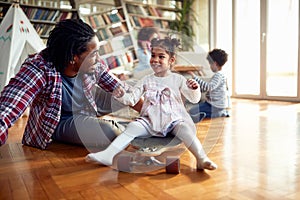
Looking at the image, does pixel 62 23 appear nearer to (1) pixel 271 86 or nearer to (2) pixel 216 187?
(2) pixel 216 187

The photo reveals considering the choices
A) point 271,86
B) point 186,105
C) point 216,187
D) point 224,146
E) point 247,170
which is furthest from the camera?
point 271,86

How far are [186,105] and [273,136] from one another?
679 millimetres

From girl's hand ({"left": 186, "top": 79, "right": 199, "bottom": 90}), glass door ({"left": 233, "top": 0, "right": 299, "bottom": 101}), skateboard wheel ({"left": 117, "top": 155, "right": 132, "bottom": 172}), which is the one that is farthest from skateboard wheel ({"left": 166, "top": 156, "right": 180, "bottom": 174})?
glass door ({"left": 233, "top": 0, "right": 299, "bottom": 101})

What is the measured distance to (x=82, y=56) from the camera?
1.21 m

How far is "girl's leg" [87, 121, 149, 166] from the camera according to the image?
42.0 inches

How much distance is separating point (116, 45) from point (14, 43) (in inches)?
75.6

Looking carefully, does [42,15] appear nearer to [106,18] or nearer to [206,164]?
[106,18]

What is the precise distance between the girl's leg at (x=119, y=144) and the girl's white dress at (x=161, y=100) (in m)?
0.03

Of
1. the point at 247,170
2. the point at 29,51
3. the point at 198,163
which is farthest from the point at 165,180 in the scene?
the point at 29,51

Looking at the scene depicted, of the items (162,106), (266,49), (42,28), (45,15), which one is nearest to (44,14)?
(45,15)

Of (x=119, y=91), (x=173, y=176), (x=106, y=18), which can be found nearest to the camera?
(x=173, y=176)

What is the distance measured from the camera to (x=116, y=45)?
3.49 ft

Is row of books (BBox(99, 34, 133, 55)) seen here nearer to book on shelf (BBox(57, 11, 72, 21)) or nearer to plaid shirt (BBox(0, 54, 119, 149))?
plaid shirt (BBox(0, 54, 119, 149))

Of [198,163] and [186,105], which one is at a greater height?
[186,105]
